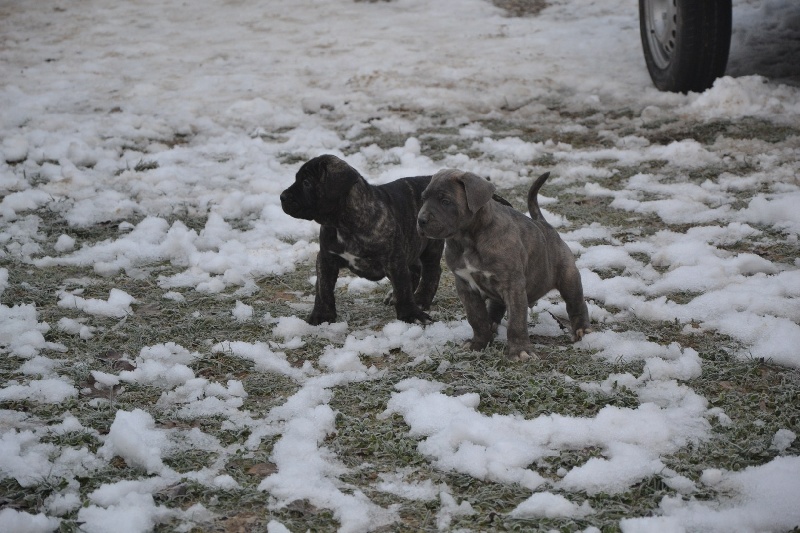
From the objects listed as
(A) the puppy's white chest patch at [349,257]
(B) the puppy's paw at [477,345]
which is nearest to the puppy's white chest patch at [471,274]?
(B) the puppy's paw at [477,345]

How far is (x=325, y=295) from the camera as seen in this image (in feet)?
17.4

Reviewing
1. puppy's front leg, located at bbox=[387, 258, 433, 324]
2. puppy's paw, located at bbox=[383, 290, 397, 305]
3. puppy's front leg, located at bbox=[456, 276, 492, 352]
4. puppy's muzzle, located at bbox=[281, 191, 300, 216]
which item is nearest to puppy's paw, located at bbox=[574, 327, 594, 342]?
puppy's front leg, located at bbox=[456, 276, 492, 352]

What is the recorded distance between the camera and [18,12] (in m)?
13.9

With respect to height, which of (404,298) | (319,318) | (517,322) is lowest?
(319,318)

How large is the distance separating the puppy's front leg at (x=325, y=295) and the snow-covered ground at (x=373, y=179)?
8.2 inches

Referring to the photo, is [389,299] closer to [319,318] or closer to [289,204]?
[319,318]

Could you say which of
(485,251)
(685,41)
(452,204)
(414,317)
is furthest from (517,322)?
(685,41)

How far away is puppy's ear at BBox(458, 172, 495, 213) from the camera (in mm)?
4492

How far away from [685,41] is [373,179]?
12.1 feet

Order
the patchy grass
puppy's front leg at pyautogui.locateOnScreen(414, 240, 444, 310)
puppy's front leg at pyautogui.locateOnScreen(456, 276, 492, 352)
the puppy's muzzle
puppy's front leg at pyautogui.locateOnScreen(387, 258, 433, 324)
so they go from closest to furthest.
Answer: the patchy grass → puppy's front leg at pyautogui.locateOnScreen(456, 276, 492, 352) → the puppy's muzzle → puppy's front leg at pyautogui.locateOnScreen(387, 258, 433, 324) → puppy's front leg at pyautogui.locateOnScreen(414, 240, 444, 310)

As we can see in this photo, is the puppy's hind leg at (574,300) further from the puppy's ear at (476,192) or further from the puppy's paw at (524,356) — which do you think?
the puppy's ear at (476,192)

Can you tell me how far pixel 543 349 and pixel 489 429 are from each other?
1187mm

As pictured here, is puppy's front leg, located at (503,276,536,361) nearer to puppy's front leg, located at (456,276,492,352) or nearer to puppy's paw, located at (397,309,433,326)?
puppy's front leg, located at (456,276,492,352)

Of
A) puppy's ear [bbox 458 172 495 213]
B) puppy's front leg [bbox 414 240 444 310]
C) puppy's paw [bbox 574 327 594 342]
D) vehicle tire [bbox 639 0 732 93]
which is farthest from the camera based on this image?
vehicle tire [bbox 639 0 732 93]
